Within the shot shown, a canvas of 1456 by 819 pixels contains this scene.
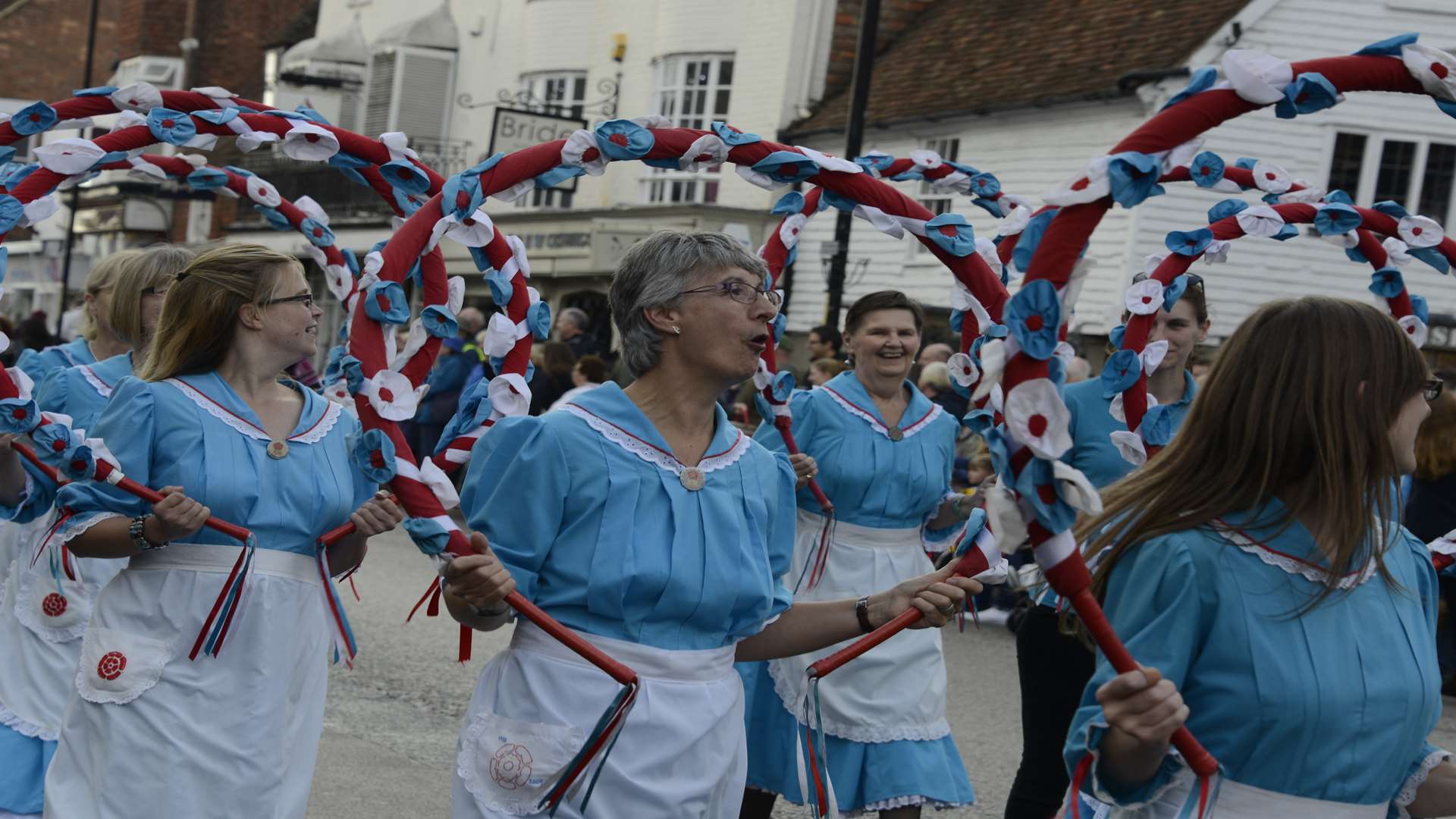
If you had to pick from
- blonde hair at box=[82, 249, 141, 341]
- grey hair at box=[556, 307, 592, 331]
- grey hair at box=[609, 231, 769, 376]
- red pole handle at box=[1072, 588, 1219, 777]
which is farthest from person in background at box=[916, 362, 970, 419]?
red pole handle at box=[1072, 588, 1219, 777]

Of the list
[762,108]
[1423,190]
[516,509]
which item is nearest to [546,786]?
[516,509]

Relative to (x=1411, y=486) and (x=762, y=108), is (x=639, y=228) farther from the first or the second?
(x=1411, y=486)

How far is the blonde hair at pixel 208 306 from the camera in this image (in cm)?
460

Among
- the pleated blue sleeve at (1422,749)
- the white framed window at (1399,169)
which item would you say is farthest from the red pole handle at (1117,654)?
the white framed window at (1399,169)

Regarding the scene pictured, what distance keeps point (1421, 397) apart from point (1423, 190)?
15261 mm

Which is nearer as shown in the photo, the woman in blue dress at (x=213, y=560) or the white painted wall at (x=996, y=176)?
the woman in blue dress at (x=213, y=560)

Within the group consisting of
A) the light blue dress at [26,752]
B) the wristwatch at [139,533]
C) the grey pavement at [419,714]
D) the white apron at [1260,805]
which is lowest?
the grey pavement at [419,714]

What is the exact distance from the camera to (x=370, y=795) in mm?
6684

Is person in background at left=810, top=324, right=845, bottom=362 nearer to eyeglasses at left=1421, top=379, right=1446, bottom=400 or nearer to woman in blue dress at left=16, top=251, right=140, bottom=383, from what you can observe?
woman in blue dress at left=16, top=251, right=140, bottom=383

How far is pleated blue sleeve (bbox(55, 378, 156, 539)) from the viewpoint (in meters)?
4.37

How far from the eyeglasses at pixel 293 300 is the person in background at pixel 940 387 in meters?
7.18

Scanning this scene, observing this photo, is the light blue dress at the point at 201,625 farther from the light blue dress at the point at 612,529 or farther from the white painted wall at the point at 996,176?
the white painted wall at the point at 996,176

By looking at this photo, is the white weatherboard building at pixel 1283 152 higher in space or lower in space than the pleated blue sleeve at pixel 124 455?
higher

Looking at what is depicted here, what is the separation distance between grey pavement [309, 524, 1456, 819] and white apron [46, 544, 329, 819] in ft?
3.93
